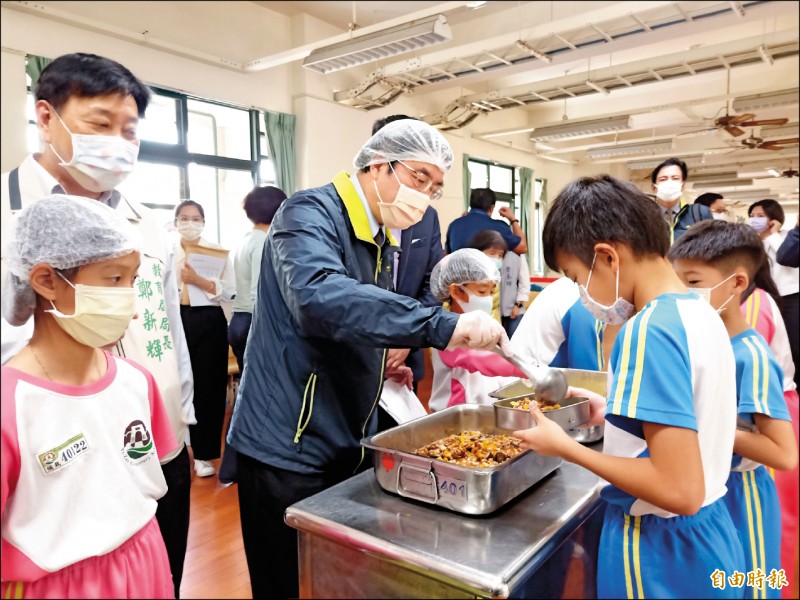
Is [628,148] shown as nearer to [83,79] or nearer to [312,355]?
[312,355]

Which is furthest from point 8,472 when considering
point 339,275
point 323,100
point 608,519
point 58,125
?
point 608,519

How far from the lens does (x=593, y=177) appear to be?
3.28 ft

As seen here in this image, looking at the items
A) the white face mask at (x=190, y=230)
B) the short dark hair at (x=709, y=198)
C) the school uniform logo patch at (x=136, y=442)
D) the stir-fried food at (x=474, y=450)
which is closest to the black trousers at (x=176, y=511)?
the school uniform logo patch at (x=136, y=442)

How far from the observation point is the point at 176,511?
3.41ft

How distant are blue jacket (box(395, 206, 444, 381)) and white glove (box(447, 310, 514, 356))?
47 cm

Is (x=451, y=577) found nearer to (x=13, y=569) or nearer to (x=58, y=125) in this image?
(x=13, y=569)

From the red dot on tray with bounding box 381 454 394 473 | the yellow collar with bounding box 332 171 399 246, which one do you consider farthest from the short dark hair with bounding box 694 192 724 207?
the red dot on tray with bounding box 381 454 394 473

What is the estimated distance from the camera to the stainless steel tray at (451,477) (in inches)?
36.6

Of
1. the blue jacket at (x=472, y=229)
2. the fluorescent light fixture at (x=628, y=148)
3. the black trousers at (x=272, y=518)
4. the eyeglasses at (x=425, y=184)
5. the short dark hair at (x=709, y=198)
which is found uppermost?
the fluorescent light fixture at (x=628, y=148)

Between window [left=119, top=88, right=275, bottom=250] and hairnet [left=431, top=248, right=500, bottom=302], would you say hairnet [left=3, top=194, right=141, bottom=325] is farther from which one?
hairnet [left=431, top=248, right=500, bottom=302]

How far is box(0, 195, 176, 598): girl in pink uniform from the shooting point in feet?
1.79

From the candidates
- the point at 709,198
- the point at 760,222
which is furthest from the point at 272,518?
the point at 760,222

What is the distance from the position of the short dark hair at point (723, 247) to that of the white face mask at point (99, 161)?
1.23 meters

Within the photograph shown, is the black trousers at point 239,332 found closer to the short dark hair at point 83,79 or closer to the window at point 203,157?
the window at point 203,157
